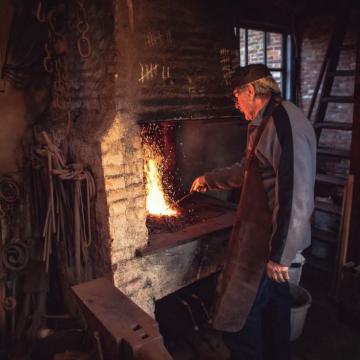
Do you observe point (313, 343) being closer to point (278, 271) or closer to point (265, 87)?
point (278, 271)

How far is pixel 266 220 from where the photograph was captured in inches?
103

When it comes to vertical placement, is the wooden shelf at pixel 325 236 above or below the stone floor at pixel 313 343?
above

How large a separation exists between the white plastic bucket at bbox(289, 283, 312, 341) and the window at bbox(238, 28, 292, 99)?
373cm

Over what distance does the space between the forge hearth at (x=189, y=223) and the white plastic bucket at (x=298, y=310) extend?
3.12 ft

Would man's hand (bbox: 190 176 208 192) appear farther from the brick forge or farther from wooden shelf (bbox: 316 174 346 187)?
wooden shelf (bbox: 316 174 346 187)

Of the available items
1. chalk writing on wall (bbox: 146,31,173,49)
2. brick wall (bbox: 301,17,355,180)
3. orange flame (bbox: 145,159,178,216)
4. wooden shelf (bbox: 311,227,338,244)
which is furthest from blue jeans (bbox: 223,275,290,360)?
brick wall (bbox: 301,17,355,180)

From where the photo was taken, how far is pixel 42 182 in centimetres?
345

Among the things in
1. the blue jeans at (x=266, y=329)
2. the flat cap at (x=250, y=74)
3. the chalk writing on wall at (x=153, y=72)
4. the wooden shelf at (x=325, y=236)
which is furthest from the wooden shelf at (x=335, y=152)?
the chalk writing on wall at (x=153, y=72)

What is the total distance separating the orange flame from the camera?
396 centimetres

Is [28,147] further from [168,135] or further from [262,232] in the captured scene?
[262,232]

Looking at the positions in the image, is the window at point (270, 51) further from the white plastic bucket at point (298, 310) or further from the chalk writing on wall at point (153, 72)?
the white plastic bucket at point (298, 310)

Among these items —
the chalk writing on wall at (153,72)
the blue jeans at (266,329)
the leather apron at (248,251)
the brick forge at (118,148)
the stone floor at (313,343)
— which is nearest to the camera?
the leather apron at (248,251)

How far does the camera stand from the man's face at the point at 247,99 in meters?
2.69

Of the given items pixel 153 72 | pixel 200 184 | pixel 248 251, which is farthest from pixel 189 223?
pixel 153 72
